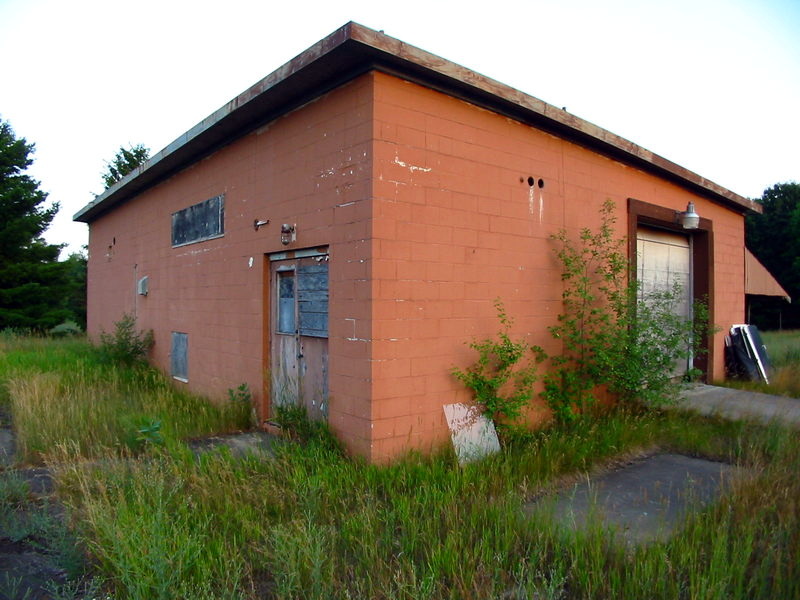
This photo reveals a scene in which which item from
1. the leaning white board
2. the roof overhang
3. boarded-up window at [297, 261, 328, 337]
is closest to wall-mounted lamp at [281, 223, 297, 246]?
boarded-up window at [297, 261, 328, 337]

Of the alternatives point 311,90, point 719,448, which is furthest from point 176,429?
point 719,448

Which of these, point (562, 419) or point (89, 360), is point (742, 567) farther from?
point (89, 360)

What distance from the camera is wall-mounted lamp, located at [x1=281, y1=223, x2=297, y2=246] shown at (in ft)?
19.1

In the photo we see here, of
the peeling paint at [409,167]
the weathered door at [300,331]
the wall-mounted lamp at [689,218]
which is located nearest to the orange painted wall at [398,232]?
the peeling paint at [409,167]

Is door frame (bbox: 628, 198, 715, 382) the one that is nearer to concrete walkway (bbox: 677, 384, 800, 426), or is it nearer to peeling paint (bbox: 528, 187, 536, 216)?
concrete walkway (bbox: 677, 384, 800, 426)

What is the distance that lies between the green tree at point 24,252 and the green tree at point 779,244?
121 ft

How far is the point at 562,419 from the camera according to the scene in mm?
6082

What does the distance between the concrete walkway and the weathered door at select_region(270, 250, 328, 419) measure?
485cm

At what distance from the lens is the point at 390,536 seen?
11.0 feet

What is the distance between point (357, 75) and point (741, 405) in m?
6.73

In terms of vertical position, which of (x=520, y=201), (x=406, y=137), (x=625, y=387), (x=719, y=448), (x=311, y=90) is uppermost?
(x=311, y=90)

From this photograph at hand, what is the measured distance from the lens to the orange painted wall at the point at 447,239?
189 inches

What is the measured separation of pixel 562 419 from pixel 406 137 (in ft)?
12.0

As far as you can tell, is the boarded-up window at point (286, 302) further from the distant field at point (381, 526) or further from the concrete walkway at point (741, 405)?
the concrete walkway at point (741, 405)
